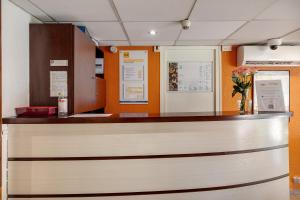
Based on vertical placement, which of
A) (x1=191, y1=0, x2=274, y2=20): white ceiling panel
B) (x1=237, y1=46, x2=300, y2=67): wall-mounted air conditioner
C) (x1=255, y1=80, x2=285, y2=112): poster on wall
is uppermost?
(x1=191, y1=0, x2=274, y2=20): white ceiling panel

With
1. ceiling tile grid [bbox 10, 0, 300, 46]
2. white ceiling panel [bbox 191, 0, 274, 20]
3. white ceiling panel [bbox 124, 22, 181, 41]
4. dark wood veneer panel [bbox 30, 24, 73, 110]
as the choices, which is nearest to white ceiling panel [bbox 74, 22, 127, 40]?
ceiling tile grid [bbox 10, 0, 300, 46]

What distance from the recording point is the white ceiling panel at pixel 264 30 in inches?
108

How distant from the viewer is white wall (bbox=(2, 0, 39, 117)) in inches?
79.0

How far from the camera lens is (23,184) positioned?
1964mm

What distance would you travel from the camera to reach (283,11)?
237 cm

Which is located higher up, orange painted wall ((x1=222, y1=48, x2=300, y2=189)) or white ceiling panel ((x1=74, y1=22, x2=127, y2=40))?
white ceiling panel ((x1=74, y1=22, x2=127, y2=40))

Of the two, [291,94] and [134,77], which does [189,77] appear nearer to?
[134,77]

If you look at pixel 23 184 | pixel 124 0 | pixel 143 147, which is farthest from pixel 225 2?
pixel 23 184

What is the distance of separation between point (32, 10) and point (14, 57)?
1.85ft

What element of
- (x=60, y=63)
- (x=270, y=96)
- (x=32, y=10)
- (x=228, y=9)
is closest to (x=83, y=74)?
(x=60, y=63)

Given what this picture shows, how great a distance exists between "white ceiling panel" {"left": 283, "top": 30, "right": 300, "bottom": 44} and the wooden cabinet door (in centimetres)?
284

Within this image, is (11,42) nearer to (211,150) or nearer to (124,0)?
(124,0)

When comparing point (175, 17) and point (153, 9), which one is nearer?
point (153, 9)

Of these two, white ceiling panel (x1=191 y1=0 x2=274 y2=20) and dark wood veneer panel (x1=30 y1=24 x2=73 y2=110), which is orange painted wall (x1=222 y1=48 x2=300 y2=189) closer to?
white ceiling panel (x1=191 y1=0 x2=274 y2=20)
